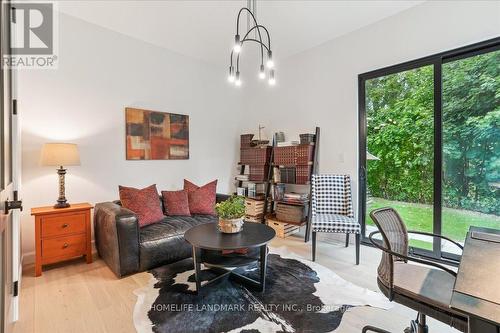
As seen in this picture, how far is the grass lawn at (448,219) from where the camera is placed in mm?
2490

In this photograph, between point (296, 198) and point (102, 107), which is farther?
point (296, 198)

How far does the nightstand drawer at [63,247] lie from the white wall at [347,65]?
3.19 meters

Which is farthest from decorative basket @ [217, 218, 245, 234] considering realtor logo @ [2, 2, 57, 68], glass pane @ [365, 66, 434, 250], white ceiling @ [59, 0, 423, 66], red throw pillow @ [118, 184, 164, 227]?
realtor logo @ [2, 2, 57, 68]

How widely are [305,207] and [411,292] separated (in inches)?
92.7

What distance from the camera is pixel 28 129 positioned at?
8.81ft

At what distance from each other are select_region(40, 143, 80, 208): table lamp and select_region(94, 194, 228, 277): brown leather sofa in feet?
1.26

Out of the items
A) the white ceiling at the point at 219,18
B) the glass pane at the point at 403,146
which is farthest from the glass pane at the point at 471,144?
the white ceiling at the point at 219,18

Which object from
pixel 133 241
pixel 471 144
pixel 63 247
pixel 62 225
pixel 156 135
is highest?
pixel 156 135

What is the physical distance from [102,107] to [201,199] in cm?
175

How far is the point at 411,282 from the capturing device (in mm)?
1386

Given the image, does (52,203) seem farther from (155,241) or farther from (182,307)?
(182,307)

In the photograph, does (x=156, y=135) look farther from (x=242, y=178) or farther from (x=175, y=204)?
(x=242, y=178)

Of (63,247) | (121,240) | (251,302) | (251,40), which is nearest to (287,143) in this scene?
(251,40)

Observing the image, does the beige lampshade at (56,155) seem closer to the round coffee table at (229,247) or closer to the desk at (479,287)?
the round coffee table at (229,247)
